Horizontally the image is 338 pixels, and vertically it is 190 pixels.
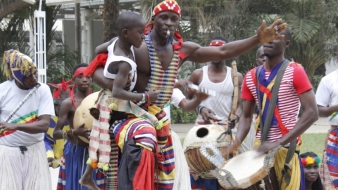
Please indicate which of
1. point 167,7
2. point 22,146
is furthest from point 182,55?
point 22,146

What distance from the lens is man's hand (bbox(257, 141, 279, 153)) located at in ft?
18.7

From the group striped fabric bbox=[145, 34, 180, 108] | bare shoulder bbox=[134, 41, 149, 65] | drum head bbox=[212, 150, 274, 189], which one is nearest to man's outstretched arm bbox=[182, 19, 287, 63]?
striped fabric bbox=[145, 34, 180, 108]

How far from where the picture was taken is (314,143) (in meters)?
14.9

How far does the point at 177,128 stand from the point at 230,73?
33.1ft

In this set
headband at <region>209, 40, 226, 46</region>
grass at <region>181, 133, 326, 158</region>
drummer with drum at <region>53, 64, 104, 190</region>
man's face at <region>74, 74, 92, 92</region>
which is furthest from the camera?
grass at <region>181, 133, 326, 158</region>

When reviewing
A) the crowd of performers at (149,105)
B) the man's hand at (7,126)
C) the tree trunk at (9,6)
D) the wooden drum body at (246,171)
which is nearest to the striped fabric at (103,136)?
the crowd of performers at (149,105)

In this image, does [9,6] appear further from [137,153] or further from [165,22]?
[137,153]

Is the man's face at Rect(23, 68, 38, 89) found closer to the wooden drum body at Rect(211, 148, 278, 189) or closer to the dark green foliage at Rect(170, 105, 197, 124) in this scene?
the wooden drum body at Rect(211, 148, 278, 189)

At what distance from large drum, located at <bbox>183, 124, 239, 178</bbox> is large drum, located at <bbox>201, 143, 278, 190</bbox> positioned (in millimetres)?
1419

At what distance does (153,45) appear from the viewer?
5.61 meters

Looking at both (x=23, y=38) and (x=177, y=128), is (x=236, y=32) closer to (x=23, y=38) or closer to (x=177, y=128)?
(x=177, y=128)

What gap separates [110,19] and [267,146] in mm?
11092

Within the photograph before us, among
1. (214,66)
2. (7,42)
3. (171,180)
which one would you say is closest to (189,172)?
(214,66)

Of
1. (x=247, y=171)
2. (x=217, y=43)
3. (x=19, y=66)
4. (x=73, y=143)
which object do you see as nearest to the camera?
(x=247, y=171)
